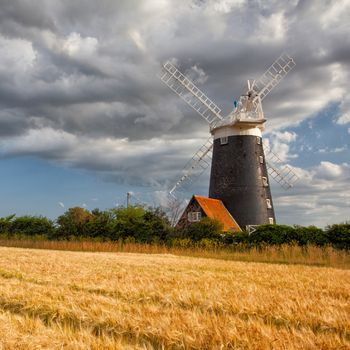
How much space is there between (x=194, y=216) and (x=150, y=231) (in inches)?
166

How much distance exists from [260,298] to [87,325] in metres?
2.88

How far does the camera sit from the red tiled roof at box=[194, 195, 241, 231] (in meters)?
30.3

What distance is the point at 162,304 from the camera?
6.17 metres

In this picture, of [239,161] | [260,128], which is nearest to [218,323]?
[239,161]

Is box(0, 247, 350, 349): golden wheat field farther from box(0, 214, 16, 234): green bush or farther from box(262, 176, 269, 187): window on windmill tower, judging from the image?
box(0, 214, 16, 234): green bush

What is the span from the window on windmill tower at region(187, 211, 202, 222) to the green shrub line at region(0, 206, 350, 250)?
2279 millimetres

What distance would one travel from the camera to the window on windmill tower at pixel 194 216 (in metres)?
30.6

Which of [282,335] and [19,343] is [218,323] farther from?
[19,343]

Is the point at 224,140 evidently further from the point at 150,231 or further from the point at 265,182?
the point at 150,231

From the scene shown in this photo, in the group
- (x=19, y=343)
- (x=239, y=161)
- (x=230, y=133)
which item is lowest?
(x=19, y=343)

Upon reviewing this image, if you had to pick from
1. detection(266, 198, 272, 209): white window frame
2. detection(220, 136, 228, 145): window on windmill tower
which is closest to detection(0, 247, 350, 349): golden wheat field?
detection(266, 198, 272, 209): white window frame

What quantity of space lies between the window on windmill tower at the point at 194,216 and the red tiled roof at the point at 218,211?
0.77 meters

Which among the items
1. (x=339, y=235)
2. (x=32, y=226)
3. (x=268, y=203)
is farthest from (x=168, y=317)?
(x=32, y=226)

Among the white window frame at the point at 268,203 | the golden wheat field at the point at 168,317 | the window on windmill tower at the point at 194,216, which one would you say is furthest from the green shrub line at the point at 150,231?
the golden wheat field at the point at 168,317
